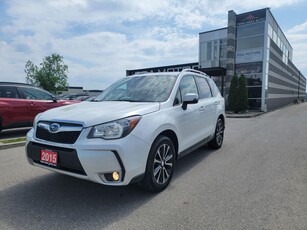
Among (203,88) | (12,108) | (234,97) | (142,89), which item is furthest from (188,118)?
(234,97)

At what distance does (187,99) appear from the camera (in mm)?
4090

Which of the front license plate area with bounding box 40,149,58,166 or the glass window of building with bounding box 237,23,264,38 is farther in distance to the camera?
the glass window of building with bounding box 237,23,264,38

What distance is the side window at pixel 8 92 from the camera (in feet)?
25.8

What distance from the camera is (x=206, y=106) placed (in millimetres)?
5289

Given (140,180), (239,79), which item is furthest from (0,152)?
(239,79)

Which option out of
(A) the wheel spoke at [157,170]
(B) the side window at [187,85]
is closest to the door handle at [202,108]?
(B) the side window at [187,85]

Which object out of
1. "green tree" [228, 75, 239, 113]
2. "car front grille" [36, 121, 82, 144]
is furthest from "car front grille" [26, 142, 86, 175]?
"green tree" [228, 75, 239, 113]

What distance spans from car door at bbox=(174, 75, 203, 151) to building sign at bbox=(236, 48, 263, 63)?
21102 mm

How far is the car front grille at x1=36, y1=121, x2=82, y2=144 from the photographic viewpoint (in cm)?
311

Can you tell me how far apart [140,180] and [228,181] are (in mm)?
1659

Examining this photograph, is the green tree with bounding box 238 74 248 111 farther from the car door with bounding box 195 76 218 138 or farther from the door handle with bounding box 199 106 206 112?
the door handle with bounding box 199 106 206 112

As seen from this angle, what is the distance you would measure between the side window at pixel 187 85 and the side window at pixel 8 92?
5.95 metres

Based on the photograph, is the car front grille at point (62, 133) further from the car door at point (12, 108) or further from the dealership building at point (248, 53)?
the dealership building at point (248, 53)

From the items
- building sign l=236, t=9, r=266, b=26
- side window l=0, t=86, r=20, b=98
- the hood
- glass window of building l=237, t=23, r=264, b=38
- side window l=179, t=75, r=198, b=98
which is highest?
building sign l=236, t=9, r=266, b=26
